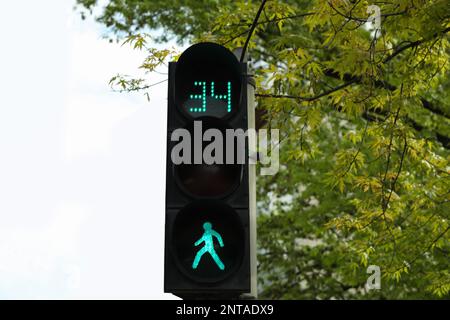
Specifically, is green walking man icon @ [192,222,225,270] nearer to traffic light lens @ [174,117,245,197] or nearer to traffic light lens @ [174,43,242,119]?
traffic light lens @ [174,117,245,197]

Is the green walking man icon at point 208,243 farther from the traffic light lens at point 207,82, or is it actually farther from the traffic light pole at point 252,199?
the traffic light lens at point 207,82

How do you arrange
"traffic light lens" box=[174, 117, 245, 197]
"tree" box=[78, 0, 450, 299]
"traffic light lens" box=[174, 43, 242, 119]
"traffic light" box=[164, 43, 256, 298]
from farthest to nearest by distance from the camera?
"tree" box=[78, 0, 450, 299], "traffic light lens" box=[174, 43, 242, 119], "traffic light lens" box=[174, 117, 245, 197], "traffic light" box=[164, 43, 256, 298]

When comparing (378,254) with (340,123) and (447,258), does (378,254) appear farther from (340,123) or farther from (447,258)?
(340,123)

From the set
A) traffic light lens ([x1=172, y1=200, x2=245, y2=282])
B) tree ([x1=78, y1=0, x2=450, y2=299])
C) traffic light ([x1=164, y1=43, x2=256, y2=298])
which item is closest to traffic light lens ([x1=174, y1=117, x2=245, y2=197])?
traffic light ([x1=164, y1=43, x2=256, y2=298])

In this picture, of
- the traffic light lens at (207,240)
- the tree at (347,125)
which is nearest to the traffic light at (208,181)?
the traffic light lens at (207,240)

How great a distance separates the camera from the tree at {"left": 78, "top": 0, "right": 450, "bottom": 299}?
723cm

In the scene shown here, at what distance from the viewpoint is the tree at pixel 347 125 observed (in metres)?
7.23

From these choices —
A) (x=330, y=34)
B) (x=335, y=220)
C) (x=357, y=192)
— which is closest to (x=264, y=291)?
(x=357, y=192)

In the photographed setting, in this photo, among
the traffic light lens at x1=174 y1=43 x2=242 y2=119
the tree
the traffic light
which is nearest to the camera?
the traffic light

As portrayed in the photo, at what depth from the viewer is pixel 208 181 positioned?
4.18m

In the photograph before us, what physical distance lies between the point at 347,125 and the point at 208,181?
41.8ft

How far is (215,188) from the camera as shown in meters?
4.16

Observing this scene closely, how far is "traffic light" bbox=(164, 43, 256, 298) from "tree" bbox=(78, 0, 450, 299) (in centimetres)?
72

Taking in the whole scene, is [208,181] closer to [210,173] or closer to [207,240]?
[210,173]
